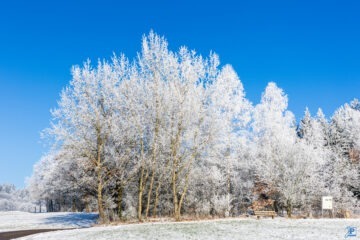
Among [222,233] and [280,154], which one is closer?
[222,233]

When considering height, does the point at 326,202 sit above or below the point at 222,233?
above

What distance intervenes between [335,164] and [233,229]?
28.1 meters

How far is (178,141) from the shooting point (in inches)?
1267

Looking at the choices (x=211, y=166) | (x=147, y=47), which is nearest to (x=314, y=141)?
(x=211, y=166)

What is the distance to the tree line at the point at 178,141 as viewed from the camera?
105 feet

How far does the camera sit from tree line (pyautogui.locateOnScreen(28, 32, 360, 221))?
1261 inches

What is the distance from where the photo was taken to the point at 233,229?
23.5 meters
